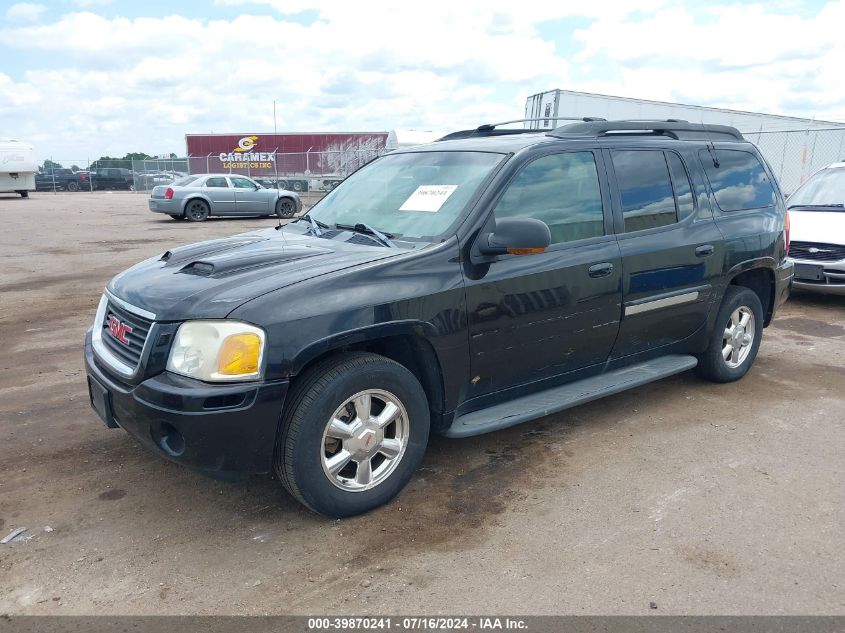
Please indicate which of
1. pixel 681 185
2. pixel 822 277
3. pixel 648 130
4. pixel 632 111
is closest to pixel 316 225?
pixel 648 130

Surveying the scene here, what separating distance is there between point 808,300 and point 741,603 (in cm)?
710

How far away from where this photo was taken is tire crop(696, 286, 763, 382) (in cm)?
509

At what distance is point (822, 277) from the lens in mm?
7926

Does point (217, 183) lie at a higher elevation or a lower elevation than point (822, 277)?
higher

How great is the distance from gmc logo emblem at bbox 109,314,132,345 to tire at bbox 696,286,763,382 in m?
3.95

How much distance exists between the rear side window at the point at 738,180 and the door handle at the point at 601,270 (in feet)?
4.52

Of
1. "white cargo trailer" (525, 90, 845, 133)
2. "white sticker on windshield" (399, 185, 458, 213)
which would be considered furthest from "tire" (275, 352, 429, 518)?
"white cargo trailer" (525, 90, 845, 133)

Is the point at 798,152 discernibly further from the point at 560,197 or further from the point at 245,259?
→ the point at 245,259

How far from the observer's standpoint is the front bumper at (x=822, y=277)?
781cm

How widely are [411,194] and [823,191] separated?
7.41 m

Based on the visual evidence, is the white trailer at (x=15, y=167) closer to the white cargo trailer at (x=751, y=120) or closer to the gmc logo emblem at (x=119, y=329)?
the white cargo trailer at (x=751, y=120)

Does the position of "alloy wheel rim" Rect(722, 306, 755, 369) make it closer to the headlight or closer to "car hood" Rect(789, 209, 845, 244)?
"car hood" Rect(789, 209, 845, 244)

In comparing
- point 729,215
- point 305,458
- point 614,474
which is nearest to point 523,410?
point 614,474

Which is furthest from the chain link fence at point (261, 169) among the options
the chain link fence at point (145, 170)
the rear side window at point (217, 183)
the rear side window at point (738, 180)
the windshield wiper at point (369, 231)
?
the windshield wiper at point (369, 231)
